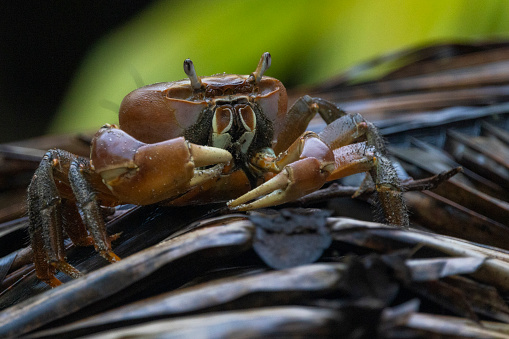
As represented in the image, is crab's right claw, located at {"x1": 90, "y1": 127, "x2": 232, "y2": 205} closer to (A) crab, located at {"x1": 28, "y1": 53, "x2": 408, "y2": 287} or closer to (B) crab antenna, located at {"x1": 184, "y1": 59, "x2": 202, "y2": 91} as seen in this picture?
(A) crab, located at {"x1": 28, "y1": 53, "x2": 408, "y2": 287}

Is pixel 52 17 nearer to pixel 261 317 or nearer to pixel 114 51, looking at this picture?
pixel 114 51

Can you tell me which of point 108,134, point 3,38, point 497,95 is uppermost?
point 3,38

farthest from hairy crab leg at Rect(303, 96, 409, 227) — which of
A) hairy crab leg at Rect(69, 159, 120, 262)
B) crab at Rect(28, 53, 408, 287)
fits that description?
hairy crab leg at Rect(69, 159, 120, 262)

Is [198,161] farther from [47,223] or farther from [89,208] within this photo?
[47,223]

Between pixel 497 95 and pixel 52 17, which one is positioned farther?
pixel 52 17

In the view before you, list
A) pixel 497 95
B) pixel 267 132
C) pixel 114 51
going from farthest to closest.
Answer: pixel 114 51 < pixel 497 95 < pixel 267 132

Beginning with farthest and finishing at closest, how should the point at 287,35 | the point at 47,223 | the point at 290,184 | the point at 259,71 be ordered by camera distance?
the point at 287,35 < the point at 259,71 < the point at 47,223 < the point at 290,184

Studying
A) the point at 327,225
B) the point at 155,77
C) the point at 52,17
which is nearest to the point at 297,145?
the point at 327,225

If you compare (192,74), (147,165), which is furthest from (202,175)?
(192,74)
